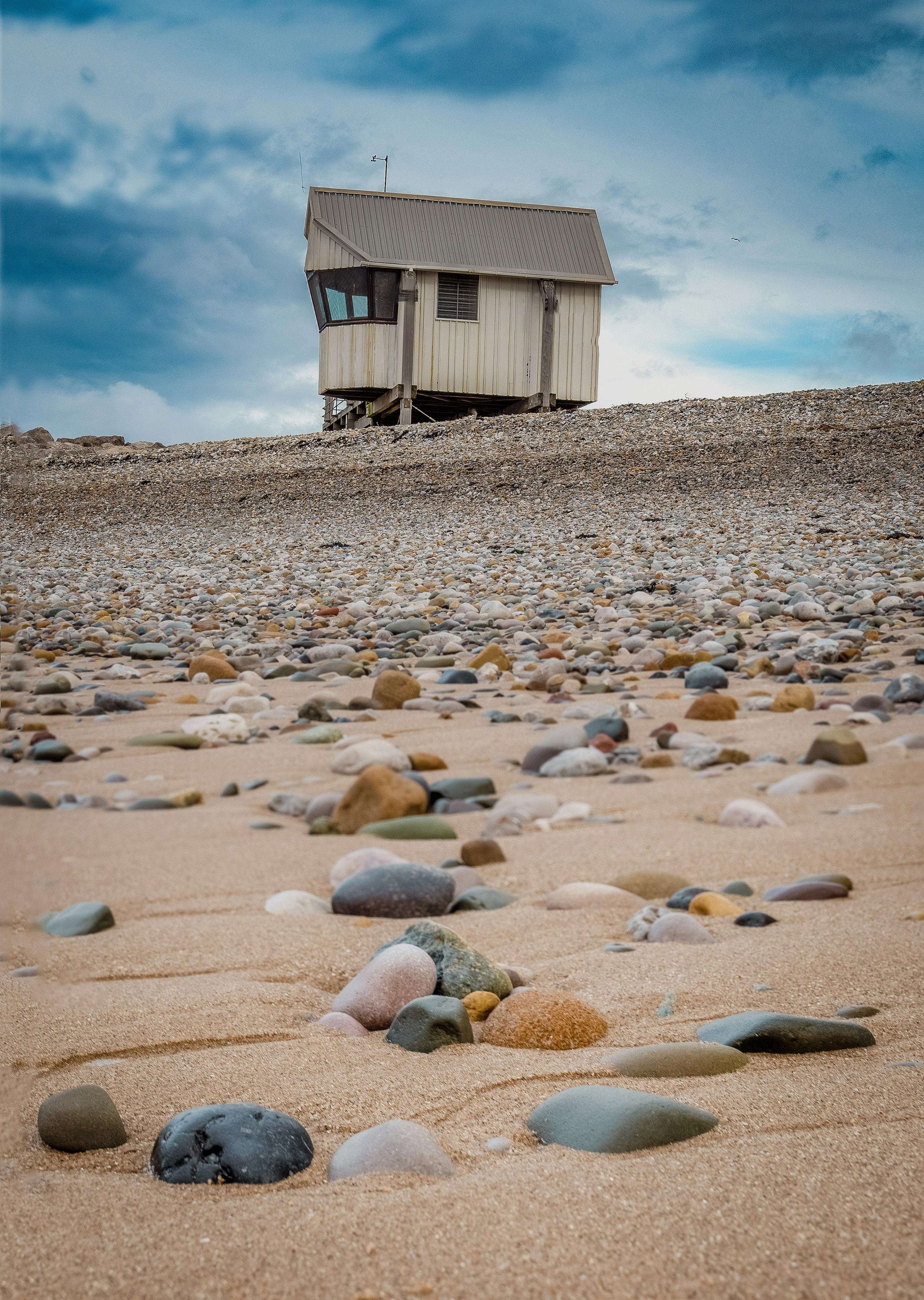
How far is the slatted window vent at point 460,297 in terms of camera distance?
50.9ft

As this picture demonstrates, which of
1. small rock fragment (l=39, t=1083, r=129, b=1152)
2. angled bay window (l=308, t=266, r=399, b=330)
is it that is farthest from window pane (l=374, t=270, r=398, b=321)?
small rock fragment (l=39, t=1083, r=129, b=1152)

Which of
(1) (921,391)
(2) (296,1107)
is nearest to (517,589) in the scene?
(2) (296,1107)

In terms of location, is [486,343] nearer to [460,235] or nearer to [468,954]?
[460,235]

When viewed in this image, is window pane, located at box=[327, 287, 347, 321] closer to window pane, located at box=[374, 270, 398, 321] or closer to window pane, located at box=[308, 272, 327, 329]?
window pane, located at box=[308, 272, 327, 329]

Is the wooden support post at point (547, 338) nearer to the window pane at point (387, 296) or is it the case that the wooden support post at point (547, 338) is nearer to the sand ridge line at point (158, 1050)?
the window pane at point (387, 296)

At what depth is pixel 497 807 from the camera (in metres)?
2.58

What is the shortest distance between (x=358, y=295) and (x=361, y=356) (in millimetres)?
941

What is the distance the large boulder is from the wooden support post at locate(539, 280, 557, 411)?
1405 centimetres

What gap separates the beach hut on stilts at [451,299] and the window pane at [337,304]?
0.06ft

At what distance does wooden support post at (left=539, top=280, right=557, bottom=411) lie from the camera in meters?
15.7

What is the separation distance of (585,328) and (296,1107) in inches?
637

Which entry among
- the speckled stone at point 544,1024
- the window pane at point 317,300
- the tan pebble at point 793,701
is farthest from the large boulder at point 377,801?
the window pane at point 317,300

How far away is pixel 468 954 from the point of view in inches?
62.4

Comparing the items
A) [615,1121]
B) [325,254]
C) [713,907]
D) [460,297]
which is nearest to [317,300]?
[325,254]
